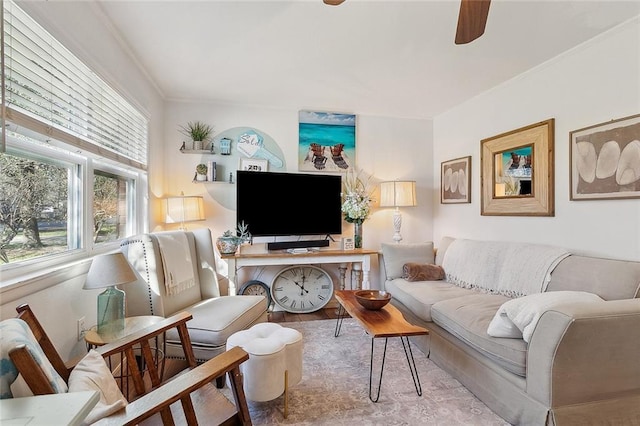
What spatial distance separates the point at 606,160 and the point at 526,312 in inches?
53.7

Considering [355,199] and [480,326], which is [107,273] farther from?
[355,199]

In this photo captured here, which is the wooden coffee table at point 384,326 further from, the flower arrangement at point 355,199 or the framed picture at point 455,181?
the framed picture at point 455,181

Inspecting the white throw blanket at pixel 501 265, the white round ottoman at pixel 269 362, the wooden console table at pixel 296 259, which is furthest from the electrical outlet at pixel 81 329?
the white throw blanket at pixel 501 265

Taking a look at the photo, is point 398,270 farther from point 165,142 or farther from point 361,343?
point 165,142

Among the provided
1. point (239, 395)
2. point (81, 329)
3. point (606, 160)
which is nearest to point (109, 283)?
point (81, 329)

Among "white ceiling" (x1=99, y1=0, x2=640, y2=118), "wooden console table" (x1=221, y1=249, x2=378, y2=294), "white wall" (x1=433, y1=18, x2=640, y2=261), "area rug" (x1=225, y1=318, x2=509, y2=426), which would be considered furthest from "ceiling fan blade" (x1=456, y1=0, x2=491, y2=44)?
"wooden console table" (x1=221, y1=249, x2=378, y2=294)

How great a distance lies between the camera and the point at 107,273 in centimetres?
165

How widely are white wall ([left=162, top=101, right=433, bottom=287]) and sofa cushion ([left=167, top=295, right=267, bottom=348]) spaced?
1084mm

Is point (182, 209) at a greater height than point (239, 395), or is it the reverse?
point (182, 209)

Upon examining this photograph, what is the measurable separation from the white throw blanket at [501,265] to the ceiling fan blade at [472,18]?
177 cm

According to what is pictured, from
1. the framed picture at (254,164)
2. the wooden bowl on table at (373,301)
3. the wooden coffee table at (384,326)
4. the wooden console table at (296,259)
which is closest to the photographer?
the wooden coffee table at (384,326)

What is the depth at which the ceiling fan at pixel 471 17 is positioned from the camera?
1.33 meters

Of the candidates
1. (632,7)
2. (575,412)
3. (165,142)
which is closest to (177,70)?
(165,142)

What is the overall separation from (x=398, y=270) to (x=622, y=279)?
1.77 metres
